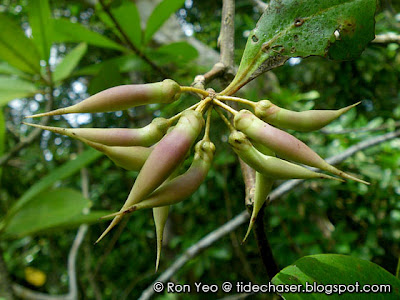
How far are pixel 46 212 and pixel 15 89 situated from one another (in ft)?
1.70

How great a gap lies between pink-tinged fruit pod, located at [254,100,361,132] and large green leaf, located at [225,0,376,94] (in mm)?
88

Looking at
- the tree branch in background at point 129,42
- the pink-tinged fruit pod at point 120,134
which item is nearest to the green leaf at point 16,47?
the tree branch in background at point 129,42

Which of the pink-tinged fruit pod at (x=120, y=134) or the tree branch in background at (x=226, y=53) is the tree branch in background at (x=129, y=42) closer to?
the tree branch in background at (x=226, y=53)

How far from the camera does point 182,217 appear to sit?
2398 millimetres

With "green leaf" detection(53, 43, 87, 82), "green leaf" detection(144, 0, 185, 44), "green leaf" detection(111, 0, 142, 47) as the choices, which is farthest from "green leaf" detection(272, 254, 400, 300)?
"green leaf" detection(53, 43, 87, 82)

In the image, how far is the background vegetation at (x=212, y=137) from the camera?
1.24 m

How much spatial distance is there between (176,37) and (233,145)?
151 cm

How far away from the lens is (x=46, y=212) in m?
1.29

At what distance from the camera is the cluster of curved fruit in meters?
0.42

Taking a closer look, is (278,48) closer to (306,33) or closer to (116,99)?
(306,33)

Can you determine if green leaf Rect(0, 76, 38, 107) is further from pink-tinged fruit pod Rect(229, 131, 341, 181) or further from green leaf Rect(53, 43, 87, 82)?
pink-tinged fruit pod Rect(229, 131, 341, 181)

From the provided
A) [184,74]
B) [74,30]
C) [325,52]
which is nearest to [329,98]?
[184,74]

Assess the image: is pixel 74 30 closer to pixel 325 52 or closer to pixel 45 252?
pixel 325 52

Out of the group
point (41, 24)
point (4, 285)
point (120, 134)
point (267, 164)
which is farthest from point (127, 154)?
point (4, 285)
